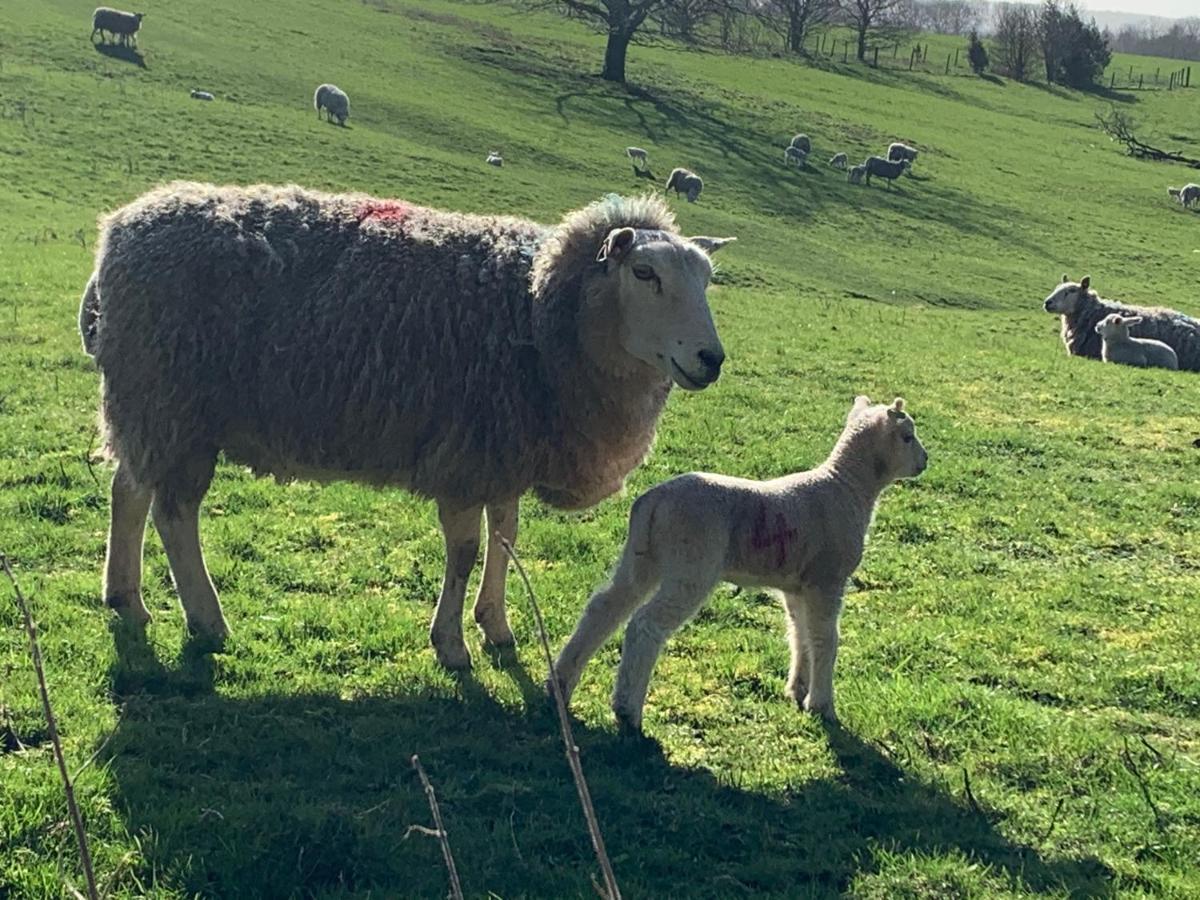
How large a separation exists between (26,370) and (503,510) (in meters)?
6.89

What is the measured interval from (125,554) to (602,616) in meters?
2.64

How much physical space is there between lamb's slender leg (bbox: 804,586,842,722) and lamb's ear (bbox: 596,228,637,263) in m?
1.89

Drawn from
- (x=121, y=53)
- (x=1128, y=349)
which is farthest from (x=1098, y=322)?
(x=121, y=53)

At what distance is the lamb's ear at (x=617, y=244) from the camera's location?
18.8 feet

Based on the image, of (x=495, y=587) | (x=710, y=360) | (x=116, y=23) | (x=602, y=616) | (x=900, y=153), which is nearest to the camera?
(x=602, y=616)

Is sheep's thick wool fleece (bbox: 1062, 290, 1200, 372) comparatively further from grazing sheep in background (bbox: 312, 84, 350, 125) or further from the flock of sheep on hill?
grazing sheep in background (bbox: 312, 84, 350, 125)

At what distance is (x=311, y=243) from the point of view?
618 cm

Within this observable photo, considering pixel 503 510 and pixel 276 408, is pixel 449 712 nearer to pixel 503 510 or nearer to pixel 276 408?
pixel 503 510

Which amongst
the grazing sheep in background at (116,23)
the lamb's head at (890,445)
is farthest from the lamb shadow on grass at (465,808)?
the grazing sheep in background at (116,23)

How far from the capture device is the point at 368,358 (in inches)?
233

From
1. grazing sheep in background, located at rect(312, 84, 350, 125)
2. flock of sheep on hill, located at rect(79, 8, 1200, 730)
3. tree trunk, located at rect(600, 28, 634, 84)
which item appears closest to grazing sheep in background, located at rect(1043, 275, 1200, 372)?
flock of sheep on hill, located at rect(79, 8, 1200, 730)

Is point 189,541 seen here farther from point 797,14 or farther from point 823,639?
point 797,14

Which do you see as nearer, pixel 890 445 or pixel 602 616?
pixel 602 616

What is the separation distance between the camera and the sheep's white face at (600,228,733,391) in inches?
221
